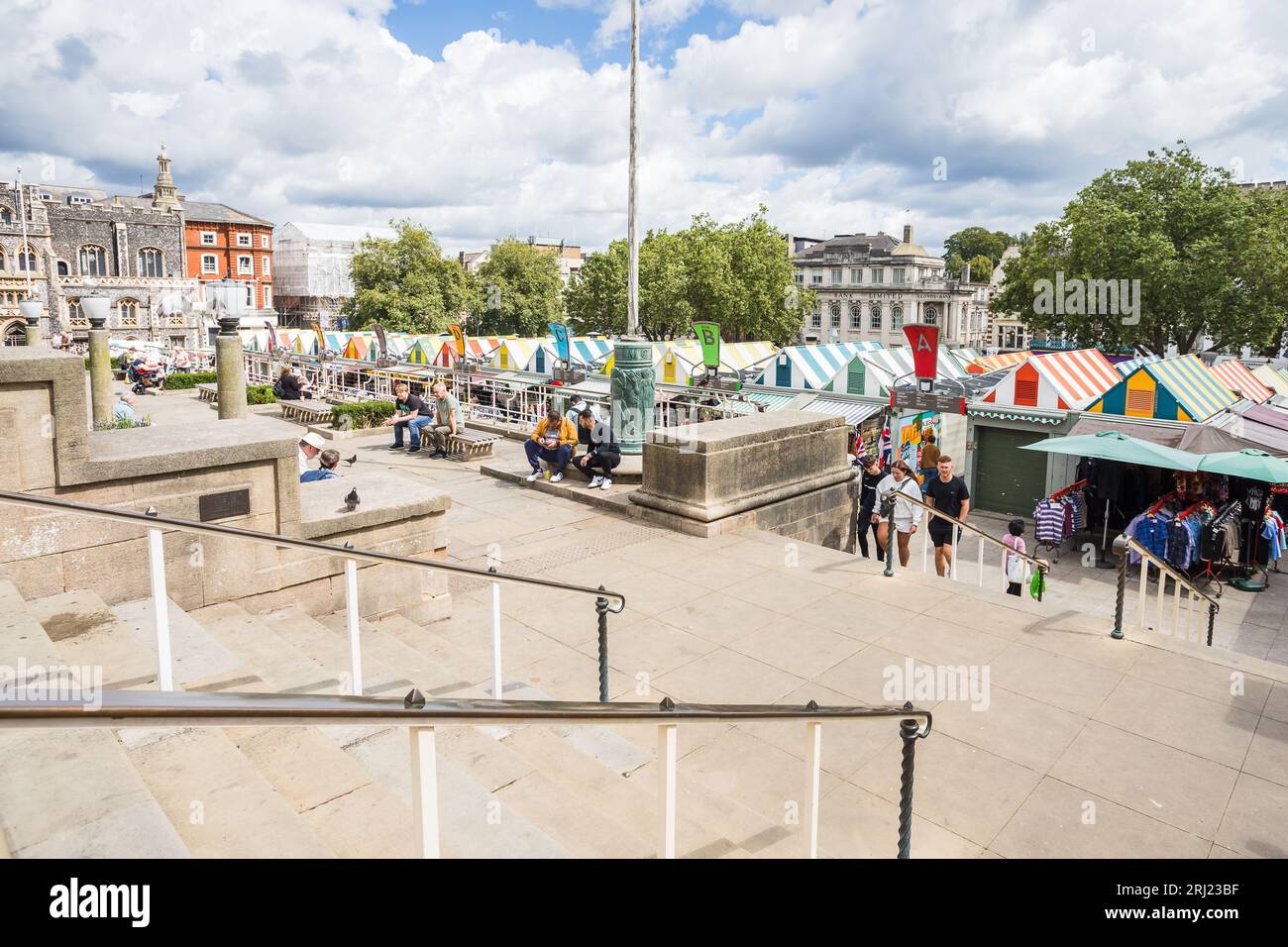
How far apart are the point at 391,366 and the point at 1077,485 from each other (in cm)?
2011

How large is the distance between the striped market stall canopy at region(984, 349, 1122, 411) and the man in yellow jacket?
1349cm

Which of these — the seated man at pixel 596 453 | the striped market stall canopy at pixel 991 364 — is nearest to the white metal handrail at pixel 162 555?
the seated man at pixel 596 453

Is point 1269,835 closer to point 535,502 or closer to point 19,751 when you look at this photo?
point 19,751

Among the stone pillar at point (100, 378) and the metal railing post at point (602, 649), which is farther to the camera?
the stone pillar at point (100, 378)

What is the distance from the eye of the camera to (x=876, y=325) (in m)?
92.9

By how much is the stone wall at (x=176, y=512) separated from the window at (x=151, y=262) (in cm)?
8594

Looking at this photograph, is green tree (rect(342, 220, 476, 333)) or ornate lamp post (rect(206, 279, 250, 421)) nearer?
ornate lamp post (rect(206, 279, 250, 421))

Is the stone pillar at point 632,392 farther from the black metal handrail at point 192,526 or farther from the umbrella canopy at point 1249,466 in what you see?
the umbrella canopy at point 1249,466

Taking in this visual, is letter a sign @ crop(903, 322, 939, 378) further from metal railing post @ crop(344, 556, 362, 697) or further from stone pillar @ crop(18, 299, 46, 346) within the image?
stone pillar @ crop(18, 299, 46, 346)

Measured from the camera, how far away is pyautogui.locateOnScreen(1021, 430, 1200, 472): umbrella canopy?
46.8ft

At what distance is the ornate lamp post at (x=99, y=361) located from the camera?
12.7 m

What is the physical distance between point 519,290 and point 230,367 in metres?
50.4

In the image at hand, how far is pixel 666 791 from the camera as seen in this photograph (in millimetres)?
3211

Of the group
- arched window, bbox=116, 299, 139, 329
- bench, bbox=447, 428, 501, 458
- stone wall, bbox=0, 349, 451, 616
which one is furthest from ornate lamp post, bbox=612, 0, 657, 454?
arched window, bbox=116, 299, 139, 329
